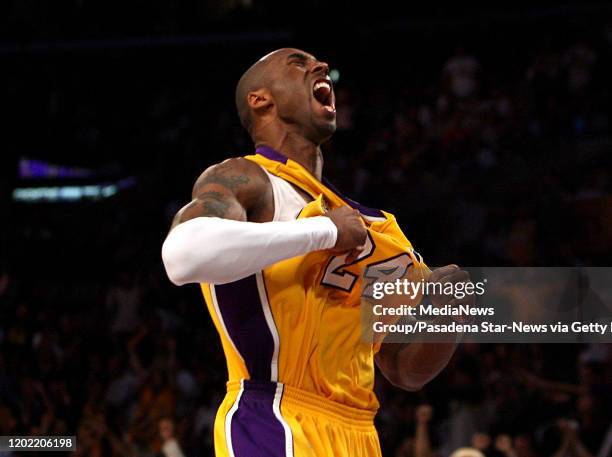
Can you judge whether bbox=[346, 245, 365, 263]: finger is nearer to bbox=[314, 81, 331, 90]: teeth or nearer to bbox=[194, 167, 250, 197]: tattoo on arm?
bbox=[194, 167, 250, 197]: tattoo on arm

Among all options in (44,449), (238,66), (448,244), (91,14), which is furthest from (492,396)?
(91,14)

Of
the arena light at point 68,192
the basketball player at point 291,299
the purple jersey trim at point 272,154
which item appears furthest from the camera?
the arena light at point 68,192

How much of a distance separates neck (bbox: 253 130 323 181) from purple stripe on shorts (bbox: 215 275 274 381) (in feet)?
1.57

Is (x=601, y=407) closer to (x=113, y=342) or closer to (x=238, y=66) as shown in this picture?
(x=113, y=342)

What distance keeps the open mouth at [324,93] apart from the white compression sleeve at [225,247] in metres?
0.68

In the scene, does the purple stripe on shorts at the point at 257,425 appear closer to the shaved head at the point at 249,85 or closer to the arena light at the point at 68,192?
the shaved head at the point at 249,85

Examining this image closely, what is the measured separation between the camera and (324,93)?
10.5 ft

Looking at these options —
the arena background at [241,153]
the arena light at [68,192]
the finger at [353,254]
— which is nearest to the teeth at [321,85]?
the finger at [353,254]

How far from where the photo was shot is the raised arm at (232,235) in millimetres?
2514

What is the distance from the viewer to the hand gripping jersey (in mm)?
2785

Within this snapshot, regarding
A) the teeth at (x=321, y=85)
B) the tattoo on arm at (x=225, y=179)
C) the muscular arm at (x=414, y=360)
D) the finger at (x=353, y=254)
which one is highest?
the teeth at (x=321, y=85)

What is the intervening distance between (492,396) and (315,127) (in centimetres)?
375

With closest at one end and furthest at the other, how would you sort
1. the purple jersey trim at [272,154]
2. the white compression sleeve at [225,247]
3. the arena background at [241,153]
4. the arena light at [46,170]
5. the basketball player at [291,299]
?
the white compression sleeve at [225,247]
the basketball player at [291,299]
the purple jersey trim at [272,154]
the arena background at [241,153]
the arena light at [46,170]

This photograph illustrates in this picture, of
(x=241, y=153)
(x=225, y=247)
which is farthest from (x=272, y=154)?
(x=241, y=153)
